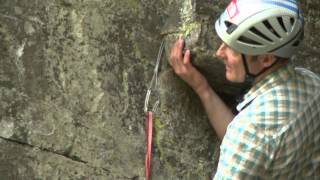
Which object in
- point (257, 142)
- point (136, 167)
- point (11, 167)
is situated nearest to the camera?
point (257, 142)

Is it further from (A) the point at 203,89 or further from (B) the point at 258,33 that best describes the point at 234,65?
(A) the point at 203,89

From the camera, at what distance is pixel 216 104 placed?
3709 mm

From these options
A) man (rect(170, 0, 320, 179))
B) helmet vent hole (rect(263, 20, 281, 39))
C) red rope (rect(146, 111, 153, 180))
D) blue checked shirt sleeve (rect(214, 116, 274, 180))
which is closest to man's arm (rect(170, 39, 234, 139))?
red rope (rect(146, 111, 153, 180))

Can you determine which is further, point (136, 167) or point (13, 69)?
point (136, 167)

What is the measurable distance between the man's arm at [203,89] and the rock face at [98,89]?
0.06 metres

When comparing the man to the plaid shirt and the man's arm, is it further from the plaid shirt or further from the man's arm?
the man's arm

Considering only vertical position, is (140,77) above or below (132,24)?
below

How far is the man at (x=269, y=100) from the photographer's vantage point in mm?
2660

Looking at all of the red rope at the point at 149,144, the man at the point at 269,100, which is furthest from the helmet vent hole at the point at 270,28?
the red rope at the point at 149,144

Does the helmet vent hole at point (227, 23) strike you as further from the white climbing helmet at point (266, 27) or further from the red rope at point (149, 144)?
the red rope at point (149, 144)

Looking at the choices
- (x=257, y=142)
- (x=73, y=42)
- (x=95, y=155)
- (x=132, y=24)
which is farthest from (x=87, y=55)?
(x=257, y=142)

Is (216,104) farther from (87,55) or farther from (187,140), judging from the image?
(87,55)

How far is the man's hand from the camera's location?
3.54 metres

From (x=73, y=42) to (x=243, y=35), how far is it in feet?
3.52
